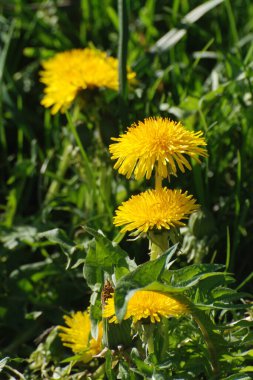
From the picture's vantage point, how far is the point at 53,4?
2547mm

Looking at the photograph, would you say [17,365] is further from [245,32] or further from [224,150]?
[245,32]

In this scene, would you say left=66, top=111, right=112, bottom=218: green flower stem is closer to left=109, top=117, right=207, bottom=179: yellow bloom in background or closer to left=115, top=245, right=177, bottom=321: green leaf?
left=109, top=117, right=207, bottom=179: yellow bloom in background

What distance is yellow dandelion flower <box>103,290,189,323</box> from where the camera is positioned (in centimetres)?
111

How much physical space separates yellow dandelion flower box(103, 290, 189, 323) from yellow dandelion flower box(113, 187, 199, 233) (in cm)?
10

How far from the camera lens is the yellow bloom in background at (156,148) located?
117 centimetres

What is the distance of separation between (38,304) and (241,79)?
2.39ft

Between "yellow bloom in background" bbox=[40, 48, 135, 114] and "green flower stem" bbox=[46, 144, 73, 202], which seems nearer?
"yellow bloom in background" bbox=[40, 48, 135, 114]

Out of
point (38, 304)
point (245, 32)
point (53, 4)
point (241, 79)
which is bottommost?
point (38, 304)

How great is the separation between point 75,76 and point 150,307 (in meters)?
0.76

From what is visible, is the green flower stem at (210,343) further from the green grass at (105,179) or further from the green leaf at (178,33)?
the green leaf at (178,33)

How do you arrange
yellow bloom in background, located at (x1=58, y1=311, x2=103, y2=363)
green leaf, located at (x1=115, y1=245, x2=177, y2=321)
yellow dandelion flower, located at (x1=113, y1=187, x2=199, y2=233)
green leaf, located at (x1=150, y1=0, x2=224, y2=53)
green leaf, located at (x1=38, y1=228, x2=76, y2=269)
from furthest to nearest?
green leaf, located at (x1=150, y1=0, x2=224, y2=53) → green leaf, located at (x1=38, y1=228, x2=76, y2=269) → yellow bloom in background, located at (x1=58, y1=311, x2=103, y2=363) → yellow dandelion flower, located at (x1=113, y1=187, x2=199, y2=233) → green leaf, located at (x1=115, y1=245, x2=177, y2=321)

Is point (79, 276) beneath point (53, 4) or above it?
beneath

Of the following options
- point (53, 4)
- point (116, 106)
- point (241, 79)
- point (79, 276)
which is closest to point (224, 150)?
point (241, 79)

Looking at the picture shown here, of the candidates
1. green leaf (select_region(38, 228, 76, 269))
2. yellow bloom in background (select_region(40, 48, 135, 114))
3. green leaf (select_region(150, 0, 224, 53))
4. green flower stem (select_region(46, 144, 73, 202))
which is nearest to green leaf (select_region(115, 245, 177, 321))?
green leaf (select_region(38, 228, 76, 269))
